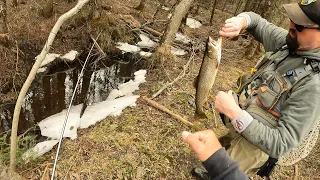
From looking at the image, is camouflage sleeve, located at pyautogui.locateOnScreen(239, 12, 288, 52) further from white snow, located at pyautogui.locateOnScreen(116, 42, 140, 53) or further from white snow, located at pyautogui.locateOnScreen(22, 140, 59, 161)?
white snow, located at pyautogui.locateOnScreen(116, 42, 140, 53)

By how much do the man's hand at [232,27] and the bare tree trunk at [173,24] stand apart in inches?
176

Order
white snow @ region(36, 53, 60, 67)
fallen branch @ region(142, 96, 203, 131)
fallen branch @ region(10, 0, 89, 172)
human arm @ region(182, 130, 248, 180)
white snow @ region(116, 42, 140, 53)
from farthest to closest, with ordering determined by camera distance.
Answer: white snow @ region(116, 42, 140, 53) → white snow @ region(36, 53, 60, 67) → fallen branch @ region(142, 96, 203, 131) → fallen branch @ region(10, 0, 89, 172) → human arm @ region(182, 130, 248, 180)

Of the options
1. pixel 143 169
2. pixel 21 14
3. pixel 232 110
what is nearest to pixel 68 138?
pixel 143 169

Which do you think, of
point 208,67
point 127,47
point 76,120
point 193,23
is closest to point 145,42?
point 127,47

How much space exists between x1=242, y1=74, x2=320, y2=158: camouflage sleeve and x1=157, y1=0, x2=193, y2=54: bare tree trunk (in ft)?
17.5

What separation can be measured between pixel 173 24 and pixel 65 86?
3.41 m

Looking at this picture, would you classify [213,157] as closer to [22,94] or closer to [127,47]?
[22,94]

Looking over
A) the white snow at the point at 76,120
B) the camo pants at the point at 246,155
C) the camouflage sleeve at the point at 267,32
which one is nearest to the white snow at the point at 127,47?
the white snow at the point at 76,120

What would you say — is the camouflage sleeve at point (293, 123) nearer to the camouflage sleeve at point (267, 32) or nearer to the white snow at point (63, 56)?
the camouflage sleeve at point (267, 32)

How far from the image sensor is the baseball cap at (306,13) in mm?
1965

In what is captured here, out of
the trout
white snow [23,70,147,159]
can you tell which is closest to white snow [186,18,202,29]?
white snow [23,70,147,159]

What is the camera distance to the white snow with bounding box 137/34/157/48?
9.61m

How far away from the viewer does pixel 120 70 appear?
8.36 m

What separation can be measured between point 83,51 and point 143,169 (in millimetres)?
6072
